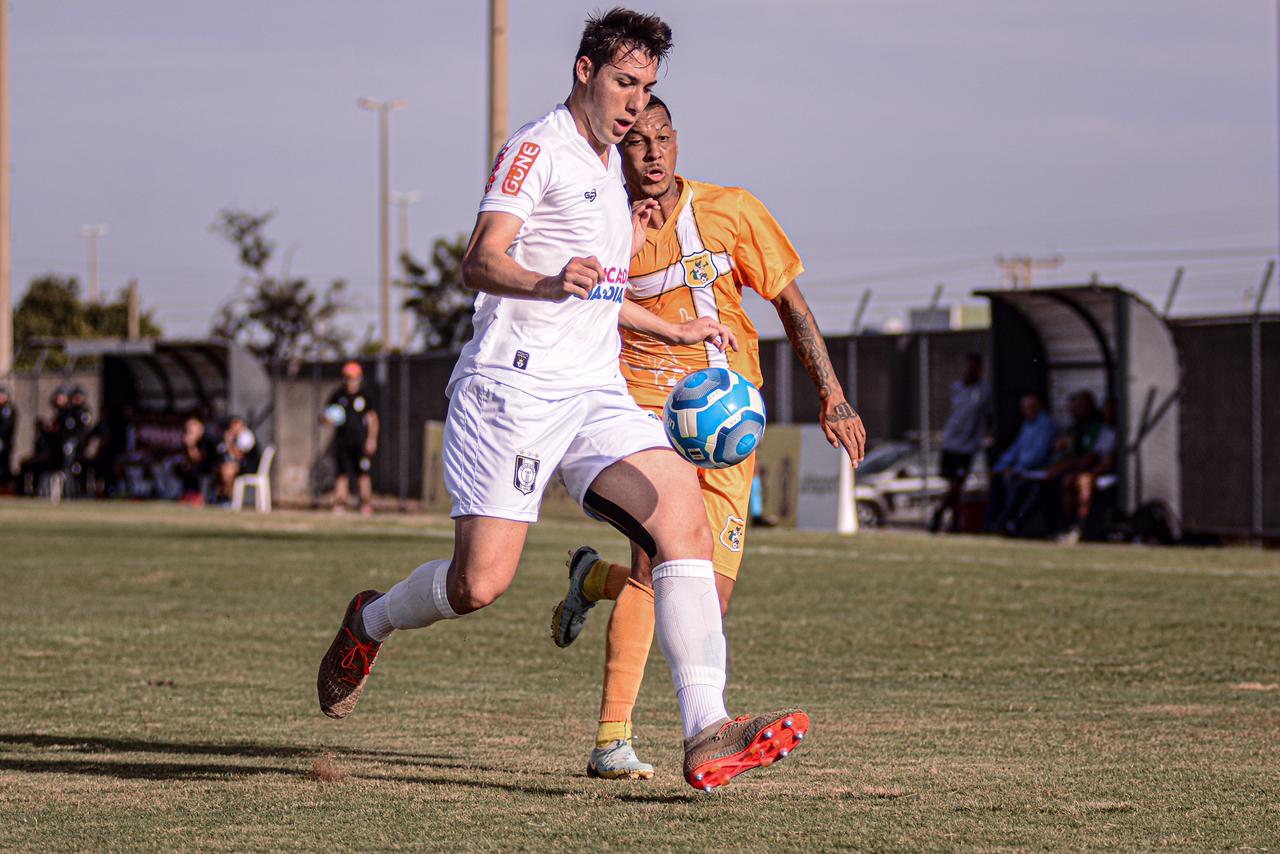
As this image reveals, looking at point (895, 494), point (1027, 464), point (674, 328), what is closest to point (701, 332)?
point (674, 328)

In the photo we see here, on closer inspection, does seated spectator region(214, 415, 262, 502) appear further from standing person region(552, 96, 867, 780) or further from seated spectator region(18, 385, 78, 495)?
standing person region(552, 96, 867, 780)

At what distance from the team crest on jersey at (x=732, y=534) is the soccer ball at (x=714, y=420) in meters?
0.59

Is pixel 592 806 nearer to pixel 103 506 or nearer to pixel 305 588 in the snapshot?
pixel 305 588

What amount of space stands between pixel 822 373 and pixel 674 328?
56 cm

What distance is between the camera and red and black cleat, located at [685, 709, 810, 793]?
468 cm

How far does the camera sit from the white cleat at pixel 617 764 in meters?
5.38

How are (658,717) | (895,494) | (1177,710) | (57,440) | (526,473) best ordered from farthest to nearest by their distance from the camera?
1. (57,440)
2. (895,494)
3. (1177,710)
4. (658,717)
5. (526,473)

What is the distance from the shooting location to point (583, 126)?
17.5 feet

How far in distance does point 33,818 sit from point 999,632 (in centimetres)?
698

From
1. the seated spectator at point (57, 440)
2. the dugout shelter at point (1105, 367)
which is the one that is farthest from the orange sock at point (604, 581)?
the seated spectator at point (57, 440)

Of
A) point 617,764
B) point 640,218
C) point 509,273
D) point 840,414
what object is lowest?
point 617,764

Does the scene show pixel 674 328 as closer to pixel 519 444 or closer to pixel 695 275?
pixel 695 275

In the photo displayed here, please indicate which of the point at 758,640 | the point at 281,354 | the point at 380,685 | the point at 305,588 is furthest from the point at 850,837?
the point at 281,354

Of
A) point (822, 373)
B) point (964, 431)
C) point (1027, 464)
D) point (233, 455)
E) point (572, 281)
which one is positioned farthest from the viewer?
point (233, 455)
